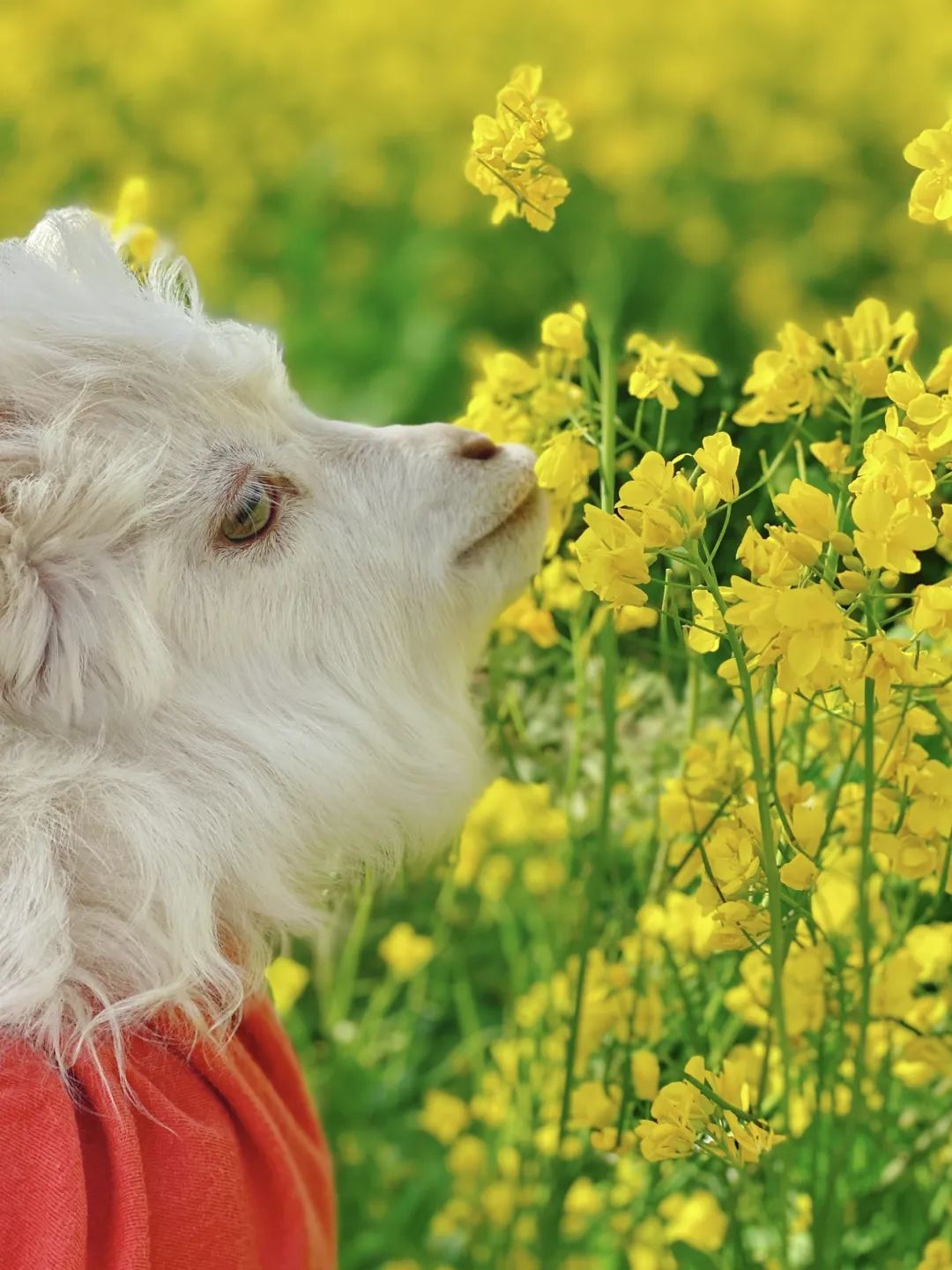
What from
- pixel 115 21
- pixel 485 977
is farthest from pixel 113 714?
pixel 115 21

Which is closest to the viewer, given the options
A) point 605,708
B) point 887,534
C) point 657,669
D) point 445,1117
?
point 887,534

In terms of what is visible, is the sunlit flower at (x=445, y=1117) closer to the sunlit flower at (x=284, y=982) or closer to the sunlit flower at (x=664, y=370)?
the sunlit flower at (x=284, y=982)

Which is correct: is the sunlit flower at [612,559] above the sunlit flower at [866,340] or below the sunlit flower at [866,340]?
below

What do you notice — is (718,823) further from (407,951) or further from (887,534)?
(407,951)

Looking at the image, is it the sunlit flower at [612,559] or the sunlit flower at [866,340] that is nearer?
the sunlit flower at [612,559]

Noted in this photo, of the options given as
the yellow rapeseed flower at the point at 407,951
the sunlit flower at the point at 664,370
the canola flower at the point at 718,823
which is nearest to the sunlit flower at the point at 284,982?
the canola flower at the point at 718,823

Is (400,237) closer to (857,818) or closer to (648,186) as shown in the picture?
(648,186)

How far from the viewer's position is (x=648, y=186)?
469cm

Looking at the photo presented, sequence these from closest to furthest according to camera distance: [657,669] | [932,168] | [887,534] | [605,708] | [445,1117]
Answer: [887,534] → [932,168] → [605,708] → [657,669] → [445,1117]

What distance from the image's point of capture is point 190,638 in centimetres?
146

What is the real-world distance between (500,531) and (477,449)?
0.10m

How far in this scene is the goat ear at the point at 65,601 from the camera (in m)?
1.35

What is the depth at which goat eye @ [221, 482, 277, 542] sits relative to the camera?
150 cm

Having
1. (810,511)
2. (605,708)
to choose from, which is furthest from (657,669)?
(810,511)
